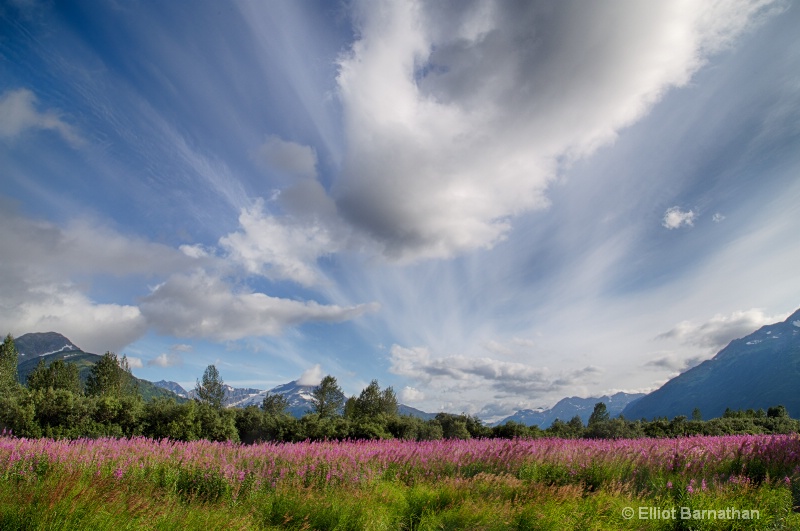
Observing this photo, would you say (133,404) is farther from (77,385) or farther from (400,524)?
(77,385)

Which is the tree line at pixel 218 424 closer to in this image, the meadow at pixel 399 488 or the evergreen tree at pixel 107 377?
the meadow at pixel 399 488

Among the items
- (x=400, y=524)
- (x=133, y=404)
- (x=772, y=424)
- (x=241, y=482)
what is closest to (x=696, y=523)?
(x=400, y=524)

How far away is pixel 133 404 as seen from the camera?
32.2 m

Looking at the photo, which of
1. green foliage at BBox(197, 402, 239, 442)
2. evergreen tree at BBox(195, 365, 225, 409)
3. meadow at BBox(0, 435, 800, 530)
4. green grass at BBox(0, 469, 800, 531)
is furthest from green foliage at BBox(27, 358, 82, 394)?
green grass at BBox(0, 469, 800, 531)

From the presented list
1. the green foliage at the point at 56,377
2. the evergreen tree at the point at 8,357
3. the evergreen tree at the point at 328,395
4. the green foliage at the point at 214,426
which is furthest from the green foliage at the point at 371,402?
the evergreen tree at the point at 8,357

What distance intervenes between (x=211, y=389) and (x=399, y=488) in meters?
69.7

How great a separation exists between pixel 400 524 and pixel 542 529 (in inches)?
87.7

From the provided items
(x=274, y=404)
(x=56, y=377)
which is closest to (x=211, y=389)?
(x=274, y=404)

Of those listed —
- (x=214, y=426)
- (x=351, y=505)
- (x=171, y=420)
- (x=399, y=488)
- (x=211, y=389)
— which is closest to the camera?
(x=351, y=505)

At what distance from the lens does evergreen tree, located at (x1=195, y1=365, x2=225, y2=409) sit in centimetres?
6644

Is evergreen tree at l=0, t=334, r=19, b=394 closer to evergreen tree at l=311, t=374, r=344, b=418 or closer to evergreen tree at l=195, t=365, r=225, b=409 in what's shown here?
evergreen tree at l=195, t=365, r=225, b=409

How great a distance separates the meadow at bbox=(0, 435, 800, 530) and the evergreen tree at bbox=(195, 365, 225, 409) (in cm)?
6303

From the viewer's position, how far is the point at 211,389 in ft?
222

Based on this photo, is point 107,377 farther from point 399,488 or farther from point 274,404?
point 399,488
